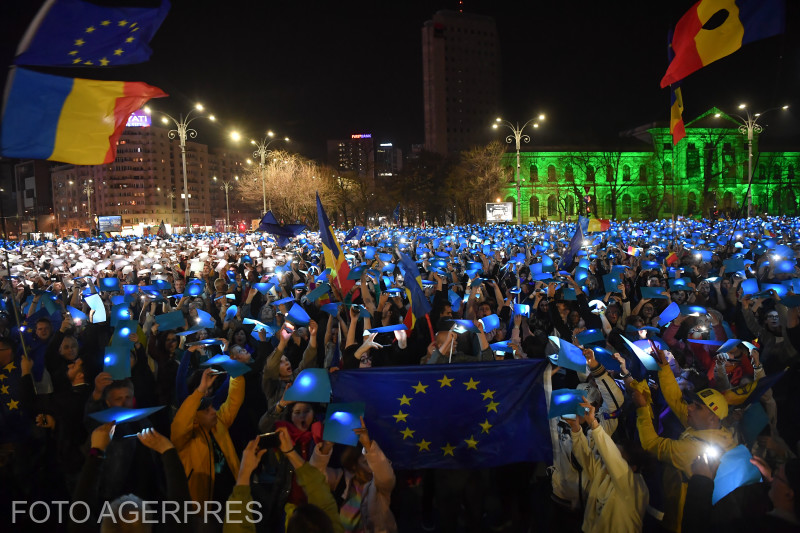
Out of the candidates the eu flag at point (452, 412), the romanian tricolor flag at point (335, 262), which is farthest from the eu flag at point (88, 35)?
the eu flag at point (452, 412)

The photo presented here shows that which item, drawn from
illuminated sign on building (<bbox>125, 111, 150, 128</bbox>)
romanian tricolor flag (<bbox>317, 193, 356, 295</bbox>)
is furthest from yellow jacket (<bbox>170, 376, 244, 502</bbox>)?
illuminated sign on building (<bbox>125, 111, 150, 128</bbox>)

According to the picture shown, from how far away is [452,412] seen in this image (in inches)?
178

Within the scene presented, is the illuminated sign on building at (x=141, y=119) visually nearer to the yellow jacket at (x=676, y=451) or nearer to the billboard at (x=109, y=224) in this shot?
the billboard at (x=109, y=224)

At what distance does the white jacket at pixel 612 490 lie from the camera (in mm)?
3889

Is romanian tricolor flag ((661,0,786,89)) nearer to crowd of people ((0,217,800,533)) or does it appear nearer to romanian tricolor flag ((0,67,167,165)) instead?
crowd of people ((0,217,800,533))

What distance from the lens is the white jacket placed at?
3.89m

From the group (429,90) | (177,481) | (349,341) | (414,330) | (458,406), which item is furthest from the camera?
(429,90)

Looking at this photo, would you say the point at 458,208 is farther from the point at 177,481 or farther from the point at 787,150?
the point at 177,481

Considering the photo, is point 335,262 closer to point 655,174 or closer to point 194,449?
point 194,449

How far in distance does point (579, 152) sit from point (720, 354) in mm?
78989

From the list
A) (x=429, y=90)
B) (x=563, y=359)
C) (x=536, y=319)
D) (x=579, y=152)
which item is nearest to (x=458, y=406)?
(x=563, y=359)

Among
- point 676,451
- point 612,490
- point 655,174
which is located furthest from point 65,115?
point 655,174

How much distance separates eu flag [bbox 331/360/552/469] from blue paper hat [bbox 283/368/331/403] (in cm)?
22

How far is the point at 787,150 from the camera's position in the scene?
80.0 metres
